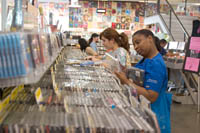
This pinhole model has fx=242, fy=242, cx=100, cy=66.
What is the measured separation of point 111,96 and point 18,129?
1.89 feet

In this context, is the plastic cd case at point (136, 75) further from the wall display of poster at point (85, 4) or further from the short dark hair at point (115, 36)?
the wall display of poster at point (85, 4)

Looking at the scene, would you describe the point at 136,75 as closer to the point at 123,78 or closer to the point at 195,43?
the point at 123,78

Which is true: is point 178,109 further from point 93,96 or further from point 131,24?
point 131,24

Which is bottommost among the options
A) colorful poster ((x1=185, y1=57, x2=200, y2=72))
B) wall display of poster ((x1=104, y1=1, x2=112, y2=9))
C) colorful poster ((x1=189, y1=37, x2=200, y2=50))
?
colorful poster ((x1=185, y1=57, x2=200, y2=72))

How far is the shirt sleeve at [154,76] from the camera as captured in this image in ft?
6.79

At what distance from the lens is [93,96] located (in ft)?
4.42

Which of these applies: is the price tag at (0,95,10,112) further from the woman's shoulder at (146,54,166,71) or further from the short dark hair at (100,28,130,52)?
the short dark hair at (100,28,130,52)

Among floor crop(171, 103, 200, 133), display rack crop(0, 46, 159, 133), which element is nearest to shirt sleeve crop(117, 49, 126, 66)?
floor crop(171, 103, 200, 133)

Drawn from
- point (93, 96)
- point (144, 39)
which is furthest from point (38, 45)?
point (144, 39)

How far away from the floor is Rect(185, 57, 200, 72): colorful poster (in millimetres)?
1143

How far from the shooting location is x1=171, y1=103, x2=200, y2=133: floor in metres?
4.60

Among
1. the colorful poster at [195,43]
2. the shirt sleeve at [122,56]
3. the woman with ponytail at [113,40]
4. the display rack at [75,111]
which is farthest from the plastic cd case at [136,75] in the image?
the colorful poster at [195,43]

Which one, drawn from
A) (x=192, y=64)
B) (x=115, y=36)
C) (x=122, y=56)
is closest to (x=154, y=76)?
(x=122, y=56)

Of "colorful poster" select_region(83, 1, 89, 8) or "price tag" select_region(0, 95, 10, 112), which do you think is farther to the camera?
"colorful poster" select_region(83, 1, 89, 8)
